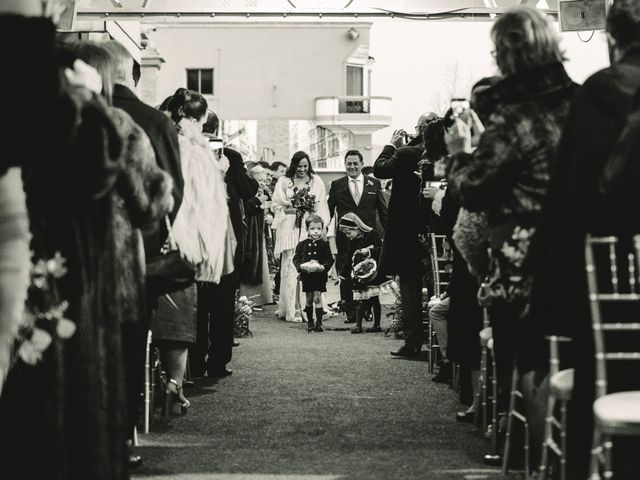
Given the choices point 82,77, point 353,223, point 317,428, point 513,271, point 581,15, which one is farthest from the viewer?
point 353,223

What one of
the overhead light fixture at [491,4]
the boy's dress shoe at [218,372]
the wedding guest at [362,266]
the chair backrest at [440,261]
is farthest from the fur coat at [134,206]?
the wedding guest at [362,266]

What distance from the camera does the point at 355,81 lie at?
5931cm

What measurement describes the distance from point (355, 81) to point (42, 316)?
56448 millimetres

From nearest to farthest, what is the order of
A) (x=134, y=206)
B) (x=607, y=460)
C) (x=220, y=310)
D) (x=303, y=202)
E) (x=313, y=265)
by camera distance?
1. (x=607, y=460)
2. (x=134, y=206)
3. (x=220, y=310)
4. (x=313, y=265)
5. (x=303, y=202)

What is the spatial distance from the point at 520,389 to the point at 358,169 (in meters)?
9.29

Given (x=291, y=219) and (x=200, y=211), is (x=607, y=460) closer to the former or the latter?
(x=200, y=211)

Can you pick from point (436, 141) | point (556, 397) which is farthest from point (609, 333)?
point (436, 141)

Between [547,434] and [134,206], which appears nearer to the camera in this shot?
[134,206]

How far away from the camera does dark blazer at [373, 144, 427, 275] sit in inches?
398

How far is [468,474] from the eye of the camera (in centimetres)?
571

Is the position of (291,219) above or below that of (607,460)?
above

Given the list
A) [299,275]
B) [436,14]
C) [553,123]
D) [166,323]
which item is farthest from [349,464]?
[299,275]

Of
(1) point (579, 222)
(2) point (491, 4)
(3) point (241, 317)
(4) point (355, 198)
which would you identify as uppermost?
(2) point (491, 4)

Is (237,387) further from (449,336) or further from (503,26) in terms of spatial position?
(503,26)
